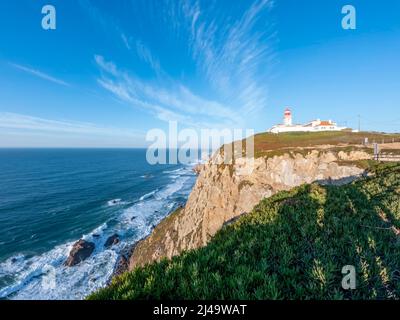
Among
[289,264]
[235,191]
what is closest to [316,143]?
[235,191]

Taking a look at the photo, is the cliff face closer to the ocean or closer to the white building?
the ocean

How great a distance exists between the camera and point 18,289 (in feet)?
92.6

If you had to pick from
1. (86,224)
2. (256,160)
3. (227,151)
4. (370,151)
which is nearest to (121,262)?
(86,224)

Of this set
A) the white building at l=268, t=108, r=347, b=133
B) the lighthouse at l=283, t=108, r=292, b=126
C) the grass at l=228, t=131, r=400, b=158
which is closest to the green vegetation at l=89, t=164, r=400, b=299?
the grass at l=228, t=131, r=400, b=158

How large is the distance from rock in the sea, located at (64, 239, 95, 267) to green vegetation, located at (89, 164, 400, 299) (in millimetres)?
35170

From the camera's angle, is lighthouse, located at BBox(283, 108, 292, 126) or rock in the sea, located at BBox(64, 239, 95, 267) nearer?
rock in the sea, located at BBox(64, 239, 95, 267)

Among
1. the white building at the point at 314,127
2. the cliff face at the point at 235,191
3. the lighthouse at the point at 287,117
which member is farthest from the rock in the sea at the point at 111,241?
the lighthouse at the point at 287,117

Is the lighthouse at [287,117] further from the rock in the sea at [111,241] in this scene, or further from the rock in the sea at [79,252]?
the rock in the sea at [79,252]

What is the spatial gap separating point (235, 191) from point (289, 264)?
36702 mm

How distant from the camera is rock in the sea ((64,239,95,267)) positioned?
34.3m

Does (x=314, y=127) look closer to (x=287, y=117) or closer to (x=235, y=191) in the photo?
(x=287, y=117)

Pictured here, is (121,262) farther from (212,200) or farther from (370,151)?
(370,151)

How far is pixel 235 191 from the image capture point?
4228 cm
